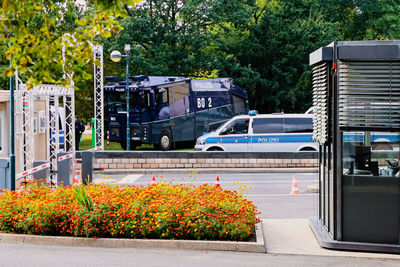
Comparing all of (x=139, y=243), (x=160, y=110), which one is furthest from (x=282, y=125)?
(x=139, y=243)

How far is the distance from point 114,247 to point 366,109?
436 cm

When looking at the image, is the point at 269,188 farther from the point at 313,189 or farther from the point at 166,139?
the point at 166,139

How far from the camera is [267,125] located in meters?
24.3

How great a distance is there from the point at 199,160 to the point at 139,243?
13.4 meters

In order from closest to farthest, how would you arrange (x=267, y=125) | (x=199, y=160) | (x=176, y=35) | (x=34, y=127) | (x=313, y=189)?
1. (x=313, y=189)
2. (x=34, y=127)
3. (x=199, y=160)
4. (x=267, y=125)
5. (x=176, y=35)

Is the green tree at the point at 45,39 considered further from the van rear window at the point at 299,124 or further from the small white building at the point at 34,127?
the van rear window at the point at 299,124

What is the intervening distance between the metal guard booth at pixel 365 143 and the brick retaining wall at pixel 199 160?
1354cm

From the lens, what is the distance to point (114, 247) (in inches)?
375

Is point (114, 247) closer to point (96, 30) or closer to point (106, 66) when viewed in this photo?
point (96, 30)

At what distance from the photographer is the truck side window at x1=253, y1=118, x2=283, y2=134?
79.0 feet

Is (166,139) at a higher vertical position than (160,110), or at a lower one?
lower

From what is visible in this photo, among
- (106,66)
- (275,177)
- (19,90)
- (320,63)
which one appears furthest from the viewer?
(106,66)

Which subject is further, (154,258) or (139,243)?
(139,243)

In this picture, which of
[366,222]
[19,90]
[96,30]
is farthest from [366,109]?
[19,90]
